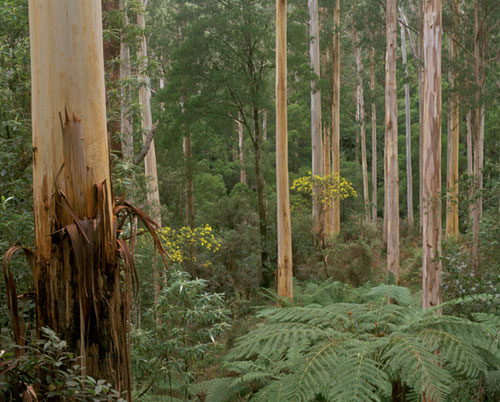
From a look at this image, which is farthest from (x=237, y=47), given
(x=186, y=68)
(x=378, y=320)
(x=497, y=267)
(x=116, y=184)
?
(x=378, y=320)

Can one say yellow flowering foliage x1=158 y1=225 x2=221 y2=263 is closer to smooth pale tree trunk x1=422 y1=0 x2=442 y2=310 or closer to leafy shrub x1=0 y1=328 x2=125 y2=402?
smooth pale tree trunk x1=422 y1=0 x2=442 y2=310

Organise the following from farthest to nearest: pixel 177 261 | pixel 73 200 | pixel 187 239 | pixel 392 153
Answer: pixel 392 153 → pixel 187 239 → pixel 177 261 → pixel 73 200

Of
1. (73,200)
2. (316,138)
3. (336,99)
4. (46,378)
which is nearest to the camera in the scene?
(46,378)

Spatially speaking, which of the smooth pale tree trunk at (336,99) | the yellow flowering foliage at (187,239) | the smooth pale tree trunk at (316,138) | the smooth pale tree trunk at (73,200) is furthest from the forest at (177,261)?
the smooth pale tree trunk at (336,99)

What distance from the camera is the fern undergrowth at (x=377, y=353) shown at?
3.07m

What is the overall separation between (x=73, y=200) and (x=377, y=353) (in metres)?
2.67

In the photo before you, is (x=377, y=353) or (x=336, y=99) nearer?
(x=377, y=353)

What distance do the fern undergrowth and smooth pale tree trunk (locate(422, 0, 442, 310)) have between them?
1977mm

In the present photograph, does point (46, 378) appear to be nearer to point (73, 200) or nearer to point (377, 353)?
point (73, 200)

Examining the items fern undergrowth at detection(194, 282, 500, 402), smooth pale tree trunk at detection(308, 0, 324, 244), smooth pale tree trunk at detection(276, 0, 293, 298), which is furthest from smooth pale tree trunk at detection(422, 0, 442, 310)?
smooth pale tree trunk at detection(308, 0, 324, 244)

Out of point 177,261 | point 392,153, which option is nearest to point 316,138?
point 392,153

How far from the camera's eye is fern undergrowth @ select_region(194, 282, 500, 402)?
3066 millimetres

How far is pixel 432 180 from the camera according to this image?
685 centimetres

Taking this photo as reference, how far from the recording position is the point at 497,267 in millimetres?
9609
